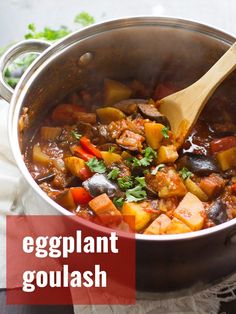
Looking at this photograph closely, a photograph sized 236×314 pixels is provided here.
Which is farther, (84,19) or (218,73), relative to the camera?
(84,19)

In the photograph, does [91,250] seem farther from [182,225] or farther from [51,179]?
[51,179]

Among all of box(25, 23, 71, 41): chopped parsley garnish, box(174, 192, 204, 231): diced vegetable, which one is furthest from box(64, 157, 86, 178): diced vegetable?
box(25, 23, 71, 41): chopped parsley garnish

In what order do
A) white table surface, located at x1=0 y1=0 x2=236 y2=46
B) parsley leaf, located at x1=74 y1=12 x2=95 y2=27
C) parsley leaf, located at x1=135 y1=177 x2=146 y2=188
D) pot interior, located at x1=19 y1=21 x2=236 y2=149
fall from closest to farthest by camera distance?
parsley leaf, located at x1=135 y1=177 x2=146 y2=188 < pot interior, located at x1=19 y1=21 x2=236 y2=149 < parsley leaf, located at x1=74 y1=12 x2=95 y2=27 < white table surface, located at x1=0 y1=0 x2=236 y2=46

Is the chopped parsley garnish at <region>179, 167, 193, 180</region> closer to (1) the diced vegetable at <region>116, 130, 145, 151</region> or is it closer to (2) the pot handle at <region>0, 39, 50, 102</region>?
(1) the diced vegetable at <region>116, 130, 145, 151</region>

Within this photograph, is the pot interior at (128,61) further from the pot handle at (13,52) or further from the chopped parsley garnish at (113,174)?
the chopped parsley garnish at (113,174)

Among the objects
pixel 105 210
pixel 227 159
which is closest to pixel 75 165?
pixel 105 210

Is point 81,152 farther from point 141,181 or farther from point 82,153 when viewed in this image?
point 141,181
